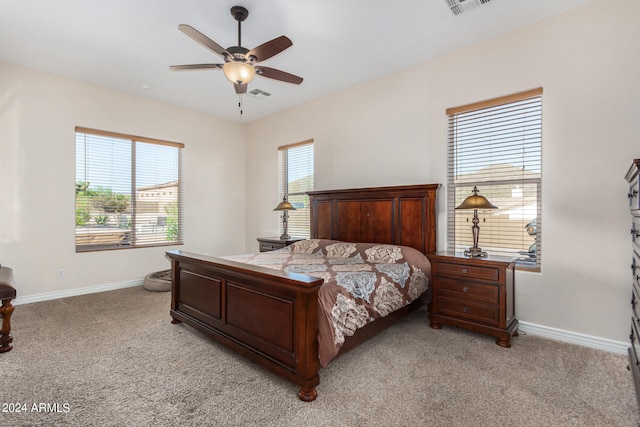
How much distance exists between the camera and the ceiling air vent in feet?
8.81

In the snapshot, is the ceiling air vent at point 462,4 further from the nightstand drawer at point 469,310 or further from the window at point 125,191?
the window at point 125,191

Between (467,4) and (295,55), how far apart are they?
1.81 meters

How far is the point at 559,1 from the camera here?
8.91 feet

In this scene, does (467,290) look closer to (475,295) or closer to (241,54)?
(475,295)

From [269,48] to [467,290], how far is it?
2.74m

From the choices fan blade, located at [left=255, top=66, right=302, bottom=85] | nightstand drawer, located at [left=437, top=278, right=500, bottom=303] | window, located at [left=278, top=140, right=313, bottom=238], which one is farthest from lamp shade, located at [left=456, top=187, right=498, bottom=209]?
window, located at [left=278, top=140, right=313, bottom=238]

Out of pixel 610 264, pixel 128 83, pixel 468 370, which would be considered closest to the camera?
pixel 468 370

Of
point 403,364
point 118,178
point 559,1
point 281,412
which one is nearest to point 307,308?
point 281,412

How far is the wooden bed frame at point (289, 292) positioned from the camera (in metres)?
2.01

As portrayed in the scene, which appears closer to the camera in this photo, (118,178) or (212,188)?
(118,178)

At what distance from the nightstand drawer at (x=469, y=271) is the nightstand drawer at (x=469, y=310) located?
0.25 metres

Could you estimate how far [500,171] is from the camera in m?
3.28

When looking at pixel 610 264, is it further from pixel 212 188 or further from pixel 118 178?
pixel 118 178

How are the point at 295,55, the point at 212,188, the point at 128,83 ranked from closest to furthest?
the point at 295,55 → the point at 128,83 → the point at 212,188
